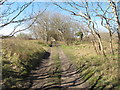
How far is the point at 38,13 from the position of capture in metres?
4.07

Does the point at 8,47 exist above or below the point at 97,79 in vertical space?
above

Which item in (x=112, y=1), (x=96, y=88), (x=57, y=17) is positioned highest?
(x=57, y=17)

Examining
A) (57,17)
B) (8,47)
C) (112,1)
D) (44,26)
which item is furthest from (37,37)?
(112,1)

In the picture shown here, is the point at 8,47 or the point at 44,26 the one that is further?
the point at 44,26

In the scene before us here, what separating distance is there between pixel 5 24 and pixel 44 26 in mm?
28028

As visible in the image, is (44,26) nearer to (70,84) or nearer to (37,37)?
(37,37)

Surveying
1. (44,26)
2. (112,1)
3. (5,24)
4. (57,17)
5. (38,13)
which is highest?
(57,17)

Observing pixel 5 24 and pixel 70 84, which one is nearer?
pixel 5 24

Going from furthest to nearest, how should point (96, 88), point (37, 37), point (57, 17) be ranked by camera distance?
point (37, 37), point (57, 17), point (96, 88)

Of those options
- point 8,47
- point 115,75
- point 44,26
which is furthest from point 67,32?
point 115,75

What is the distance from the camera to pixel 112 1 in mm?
6133

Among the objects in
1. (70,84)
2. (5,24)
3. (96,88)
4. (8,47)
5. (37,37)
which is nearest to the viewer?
(5,24)

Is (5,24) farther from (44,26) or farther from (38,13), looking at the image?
(44,26)

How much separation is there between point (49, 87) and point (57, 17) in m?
27.7
